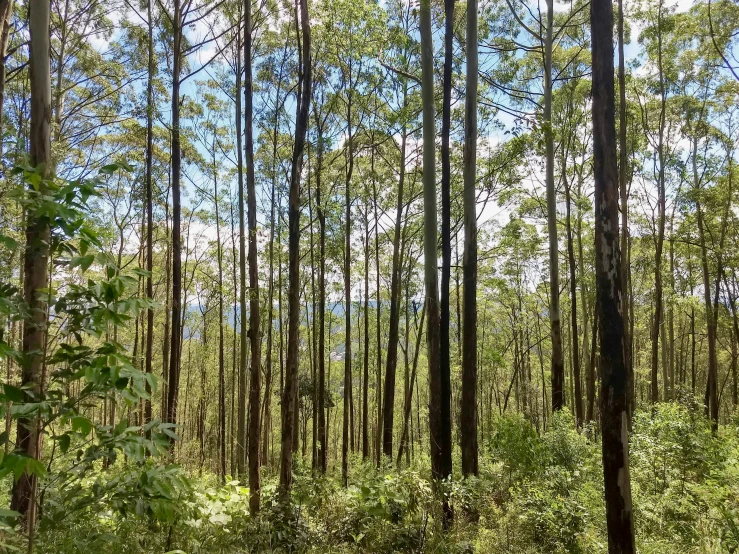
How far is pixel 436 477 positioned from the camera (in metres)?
6.34

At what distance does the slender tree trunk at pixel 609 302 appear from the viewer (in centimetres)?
375

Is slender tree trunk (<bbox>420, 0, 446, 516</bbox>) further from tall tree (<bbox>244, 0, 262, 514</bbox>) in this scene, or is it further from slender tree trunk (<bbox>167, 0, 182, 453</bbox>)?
slender tree trunk (<bbox>167, 0, 182, 453</bbox>)

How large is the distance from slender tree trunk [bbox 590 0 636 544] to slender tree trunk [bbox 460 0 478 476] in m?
3.30

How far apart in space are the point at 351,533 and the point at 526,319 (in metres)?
20.4

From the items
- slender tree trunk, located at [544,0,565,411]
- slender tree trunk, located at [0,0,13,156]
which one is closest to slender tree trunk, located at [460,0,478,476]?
slender tree trunk, located at [544,0,565,411]

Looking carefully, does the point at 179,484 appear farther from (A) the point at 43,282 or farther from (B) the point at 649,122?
(B) the point at 649,122

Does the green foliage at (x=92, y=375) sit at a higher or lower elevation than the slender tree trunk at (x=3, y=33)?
lower

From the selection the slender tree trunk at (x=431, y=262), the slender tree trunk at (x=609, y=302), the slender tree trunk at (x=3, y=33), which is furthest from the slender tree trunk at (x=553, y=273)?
the slender tree trunk at (x=3, y=33)

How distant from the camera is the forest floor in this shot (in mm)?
4703

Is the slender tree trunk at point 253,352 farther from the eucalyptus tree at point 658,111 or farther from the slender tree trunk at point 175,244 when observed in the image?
the eucalyptus tree at point 658,111

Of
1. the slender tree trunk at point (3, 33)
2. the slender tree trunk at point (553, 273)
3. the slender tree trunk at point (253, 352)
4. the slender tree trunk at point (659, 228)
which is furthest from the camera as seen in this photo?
the slender tree trunk at point (659, 228)

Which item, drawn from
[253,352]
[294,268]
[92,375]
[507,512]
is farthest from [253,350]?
[92,375]

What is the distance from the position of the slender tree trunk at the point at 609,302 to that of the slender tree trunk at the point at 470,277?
3301mm

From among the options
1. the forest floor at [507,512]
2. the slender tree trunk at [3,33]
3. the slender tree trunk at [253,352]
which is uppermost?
the slender tree trunk at [3,33]
